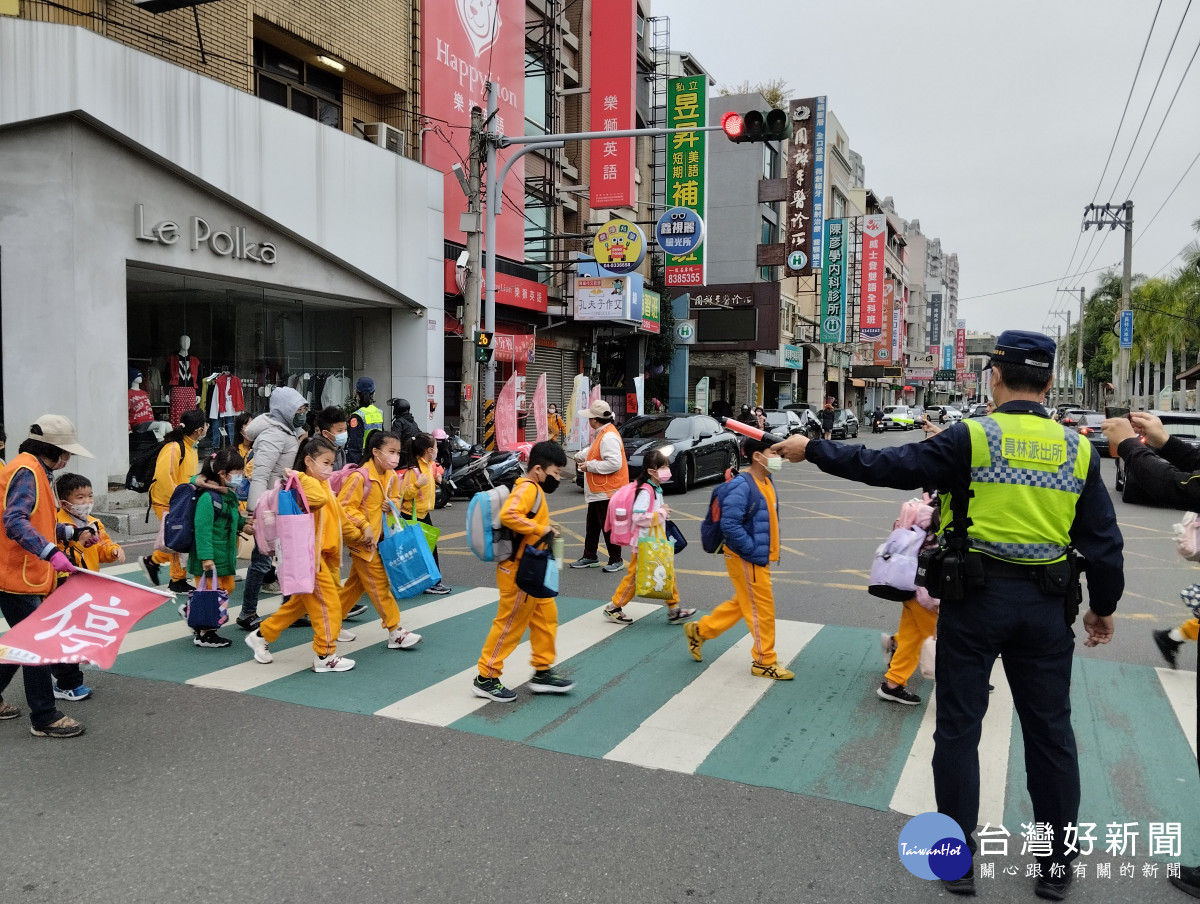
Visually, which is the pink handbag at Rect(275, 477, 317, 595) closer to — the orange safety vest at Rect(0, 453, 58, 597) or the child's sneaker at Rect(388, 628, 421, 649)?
the child's sneaker at Rect(388, 628, 421, 649)

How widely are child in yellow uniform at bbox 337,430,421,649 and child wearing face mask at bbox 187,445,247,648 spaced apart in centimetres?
85

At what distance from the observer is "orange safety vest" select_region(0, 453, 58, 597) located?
459 cm

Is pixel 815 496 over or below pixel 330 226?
below

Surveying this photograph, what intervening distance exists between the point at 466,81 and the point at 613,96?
5.06 metres

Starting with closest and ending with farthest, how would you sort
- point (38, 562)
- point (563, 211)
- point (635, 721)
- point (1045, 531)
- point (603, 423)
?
point (1045, 531) < point (38, 562) < point (635, 721) < point (603, 423) < point (563, 211)

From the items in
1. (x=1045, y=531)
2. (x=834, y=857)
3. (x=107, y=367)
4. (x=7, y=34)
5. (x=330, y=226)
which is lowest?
(x=834, y=857)

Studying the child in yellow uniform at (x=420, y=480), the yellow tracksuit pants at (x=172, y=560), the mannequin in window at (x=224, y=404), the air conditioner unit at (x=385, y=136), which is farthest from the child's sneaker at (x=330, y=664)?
the air conditioner unit at (x=385, y=136)

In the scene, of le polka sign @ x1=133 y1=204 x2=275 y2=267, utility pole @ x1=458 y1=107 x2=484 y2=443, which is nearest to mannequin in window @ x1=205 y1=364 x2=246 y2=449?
le polka sign @ x1=133 y1=204 x2=275 y2=267

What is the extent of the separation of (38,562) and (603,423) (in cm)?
522

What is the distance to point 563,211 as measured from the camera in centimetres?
2775

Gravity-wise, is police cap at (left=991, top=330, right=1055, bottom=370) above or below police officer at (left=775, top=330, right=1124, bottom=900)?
above

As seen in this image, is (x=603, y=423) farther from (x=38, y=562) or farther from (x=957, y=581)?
(x=957, y=581)

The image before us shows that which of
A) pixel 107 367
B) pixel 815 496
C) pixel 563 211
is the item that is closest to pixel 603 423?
pixel 107 367

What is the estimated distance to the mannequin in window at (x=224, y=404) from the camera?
15031 mm
